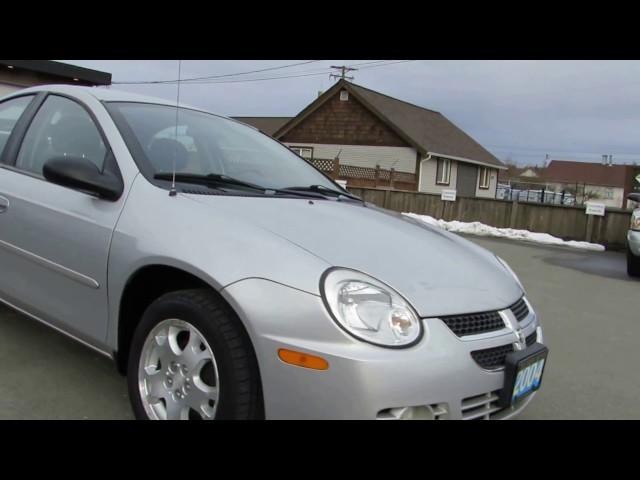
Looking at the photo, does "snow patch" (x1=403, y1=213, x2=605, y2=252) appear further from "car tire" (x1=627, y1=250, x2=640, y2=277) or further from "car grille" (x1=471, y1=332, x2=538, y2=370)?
"car grille" (x1=471, y1=332, x2=538, y2=370)

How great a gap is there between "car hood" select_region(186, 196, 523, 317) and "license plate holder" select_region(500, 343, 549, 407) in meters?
0.21

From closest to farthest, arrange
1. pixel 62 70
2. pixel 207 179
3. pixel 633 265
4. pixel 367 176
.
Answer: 1. pixel 207 179
2. pixel 633 265
3. pixel 62 70
4. pixel 367 176

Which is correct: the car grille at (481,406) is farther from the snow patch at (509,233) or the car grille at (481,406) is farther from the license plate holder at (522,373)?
the snow patch at (509,233)

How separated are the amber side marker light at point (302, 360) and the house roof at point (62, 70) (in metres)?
16.8

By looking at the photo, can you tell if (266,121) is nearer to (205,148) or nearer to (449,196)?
(449,196)

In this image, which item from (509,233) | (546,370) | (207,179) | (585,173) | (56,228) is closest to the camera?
(56,228)

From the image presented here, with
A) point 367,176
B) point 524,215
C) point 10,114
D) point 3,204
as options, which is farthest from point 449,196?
point 3,204

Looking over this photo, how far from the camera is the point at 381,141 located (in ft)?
84.1

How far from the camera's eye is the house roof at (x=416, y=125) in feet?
82.7

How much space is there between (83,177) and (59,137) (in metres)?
0.76

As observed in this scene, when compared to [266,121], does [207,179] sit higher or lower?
lower

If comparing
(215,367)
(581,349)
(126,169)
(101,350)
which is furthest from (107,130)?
(581,349)

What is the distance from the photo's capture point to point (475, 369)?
203cm
